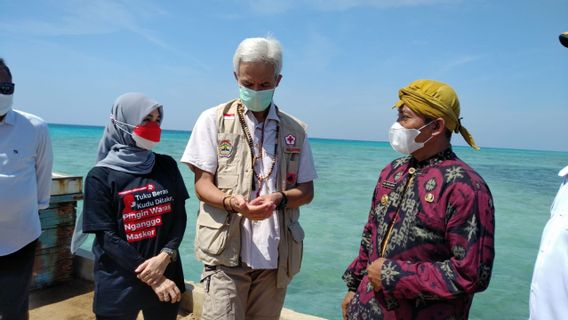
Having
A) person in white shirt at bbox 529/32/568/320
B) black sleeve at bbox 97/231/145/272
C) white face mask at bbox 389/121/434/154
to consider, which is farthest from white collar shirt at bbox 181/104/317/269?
person in white shirt at bbox 529/32/568/320

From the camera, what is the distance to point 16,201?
259 centimetres

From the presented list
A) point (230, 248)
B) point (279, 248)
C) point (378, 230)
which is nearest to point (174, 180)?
point (230, 248)

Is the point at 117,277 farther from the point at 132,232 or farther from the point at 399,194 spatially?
the point at 399,194

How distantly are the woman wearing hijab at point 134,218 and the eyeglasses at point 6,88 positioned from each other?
2.01 feet

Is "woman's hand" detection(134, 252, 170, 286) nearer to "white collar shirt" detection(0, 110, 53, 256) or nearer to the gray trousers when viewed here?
the gray trousers

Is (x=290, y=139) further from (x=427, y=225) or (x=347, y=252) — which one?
(x=347, y=252)

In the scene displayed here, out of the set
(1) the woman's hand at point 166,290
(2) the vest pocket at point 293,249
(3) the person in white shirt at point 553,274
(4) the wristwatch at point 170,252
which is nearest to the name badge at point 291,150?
(2) the vest pocket at point 293,249

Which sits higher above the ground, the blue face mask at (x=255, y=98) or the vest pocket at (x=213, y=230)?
the blue face mask at (x=255, y=98)

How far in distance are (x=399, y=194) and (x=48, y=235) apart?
3.49m

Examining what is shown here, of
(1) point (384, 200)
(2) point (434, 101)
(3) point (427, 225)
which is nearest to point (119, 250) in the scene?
(1) point (384, 200)

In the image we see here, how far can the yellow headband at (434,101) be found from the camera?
1916 millimetres

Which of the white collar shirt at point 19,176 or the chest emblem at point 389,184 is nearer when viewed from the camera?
the chest emblem at point 389,184

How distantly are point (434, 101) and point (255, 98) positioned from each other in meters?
0.98

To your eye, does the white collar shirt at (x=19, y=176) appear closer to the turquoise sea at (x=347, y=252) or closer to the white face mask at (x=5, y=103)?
the white face mask at (x=5, y=103)
